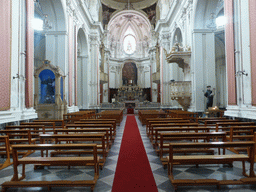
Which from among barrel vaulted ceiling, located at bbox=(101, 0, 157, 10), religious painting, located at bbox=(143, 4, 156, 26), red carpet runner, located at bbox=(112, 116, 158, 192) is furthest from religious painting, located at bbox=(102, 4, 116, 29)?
red carpet runner, located at bbox=(112, 116, 158, 192)

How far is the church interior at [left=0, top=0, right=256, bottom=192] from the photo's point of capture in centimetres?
268

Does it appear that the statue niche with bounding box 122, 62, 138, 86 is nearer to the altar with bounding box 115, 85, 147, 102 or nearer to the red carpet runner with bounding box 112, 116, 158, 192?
the altar with bounding box 115, 85, 147, 102

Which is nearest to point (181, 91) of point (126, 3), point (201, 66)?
point (201, 66)

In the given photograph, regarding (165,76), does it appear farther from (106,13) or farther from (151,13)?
(106,13)

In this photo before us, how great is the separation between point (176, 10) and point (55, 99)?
10829mm

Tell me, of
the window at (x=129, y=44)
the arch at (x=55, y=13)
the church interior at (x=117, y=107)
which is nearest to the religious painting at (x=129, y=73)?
the window at (x=129, y=44)

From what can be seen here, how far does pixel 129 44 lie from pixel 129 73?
4.54 m

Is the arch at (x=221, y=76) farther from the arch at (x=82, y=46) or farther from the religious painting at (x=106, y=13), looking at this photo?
the religious painting at (x=106, y=13)

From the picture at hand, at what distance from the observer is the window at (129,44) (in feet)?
98.2

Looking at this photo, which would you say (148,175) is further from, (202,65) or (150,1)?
(150,1)

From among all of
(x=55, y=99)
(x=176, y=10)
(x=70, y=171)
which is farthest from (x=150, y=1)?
(x=70, y=171)

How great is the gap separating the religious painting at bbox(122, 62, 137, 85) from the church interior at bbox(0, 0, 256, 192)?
5.92 m

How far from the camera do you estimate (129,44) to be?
1177 inches

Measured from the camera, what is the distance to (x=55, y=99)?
9.41 m
